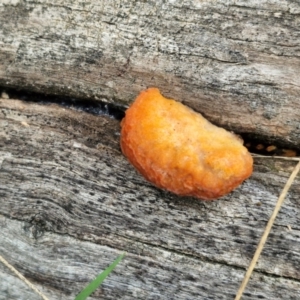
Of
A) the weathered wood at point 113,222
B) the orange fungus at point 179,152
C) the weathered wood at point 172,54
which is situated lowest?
the weathered wood at point 113,222

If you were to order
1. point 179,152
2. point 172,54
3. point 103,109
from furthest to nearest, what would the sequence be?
point 103,109 < point 172,54 < point 179,152

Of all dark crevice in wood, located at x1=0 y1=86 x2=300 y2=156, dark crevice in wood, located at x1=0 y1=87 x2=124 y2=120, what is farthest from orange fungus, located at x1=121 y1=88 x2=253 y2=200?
dark crevice in wood, located at x1=0 y1=87 x2=124 y2=120

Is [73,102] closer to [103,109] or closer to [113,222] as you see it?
[103,109]

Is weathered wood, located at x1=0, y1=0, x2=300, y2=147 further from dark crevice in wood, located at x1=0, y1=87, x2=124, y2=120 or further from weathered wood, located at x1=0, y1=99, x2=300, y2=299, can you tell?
weathered wood, located at x1=0, y1=99, x2=300, y2=299

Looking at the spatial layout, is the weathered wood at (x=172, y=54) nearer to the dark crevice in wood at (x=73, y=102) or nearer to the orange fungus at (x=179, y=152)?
the dark crevice in wood at (x=73, y=102)

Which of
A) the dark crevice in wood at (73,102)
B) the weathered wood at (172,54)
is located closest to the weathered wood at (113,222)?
the dark crevice in wood at (73,102)

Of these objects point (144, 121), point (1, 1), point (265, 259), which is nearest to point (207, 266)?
point (265, 259)

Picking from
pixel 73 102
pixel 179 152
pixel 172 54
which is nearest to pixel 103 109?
pixel 73 102

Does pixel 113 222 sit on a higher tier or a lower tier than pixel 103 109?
lower
